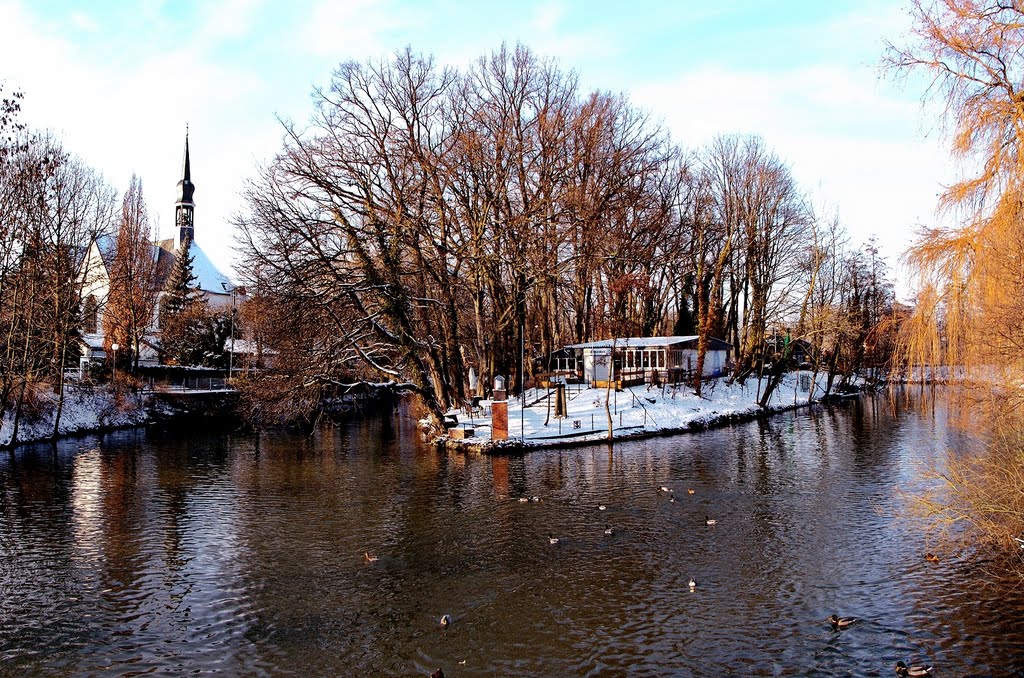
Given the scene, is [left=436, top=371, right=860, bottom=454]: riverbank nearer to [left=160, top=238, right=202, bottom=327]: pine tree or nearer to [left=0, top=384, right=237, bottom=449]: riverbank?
[left=0, top=384, right=237, bottom=449]: riverbank

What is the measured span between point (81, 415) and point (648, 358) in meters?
29.0

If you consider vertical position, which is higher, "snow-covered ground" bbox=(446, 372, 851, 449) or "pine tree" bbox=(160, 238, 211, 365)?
"pine tree" bbox=(160, 238, 211, 365)

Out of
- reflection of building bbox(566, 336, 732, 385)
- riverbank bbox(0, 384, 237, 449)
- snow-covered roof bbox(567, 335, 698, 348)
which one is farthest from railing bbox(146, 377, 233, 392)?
snow-covered roof bbox(567, 335, 698, 348)

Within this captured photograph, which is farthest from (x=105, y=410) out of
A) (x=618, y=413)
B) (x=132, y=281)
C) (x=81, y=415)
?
(x=618, y=413)

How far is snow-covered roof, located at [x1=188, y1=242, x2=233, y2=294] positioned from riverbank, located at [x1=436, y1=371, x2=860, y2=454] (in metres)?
48.7

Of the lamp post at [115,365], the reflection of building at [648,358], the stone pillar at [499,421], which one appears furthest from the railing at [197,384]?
the stone pillar at [499,421]

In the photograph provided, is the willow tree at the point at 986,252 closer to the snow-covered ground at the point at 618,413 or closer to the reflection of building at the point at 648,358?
the snow-covered ground at the point at 618,413

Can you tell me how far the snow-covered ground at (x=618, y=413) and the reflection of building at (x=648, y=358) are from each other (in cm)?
157

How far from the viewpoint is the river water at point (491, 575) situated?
8.70m

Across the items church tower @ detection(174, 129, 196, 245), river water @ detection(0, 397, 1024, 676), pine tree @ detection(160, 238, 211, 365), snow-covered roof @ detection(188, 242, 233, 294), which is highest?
church tower @ detection(174, 129, 196, 245)

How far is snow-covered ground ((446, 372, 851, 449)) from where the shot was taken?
26.8 m

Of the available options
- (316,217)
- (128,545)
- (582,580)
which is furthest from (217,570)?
(316,217)

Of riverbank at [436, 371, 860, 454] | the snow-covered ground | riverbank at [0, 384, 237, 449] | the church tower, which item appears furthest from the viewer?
the church tower

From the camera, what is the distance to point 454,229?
32.7m
